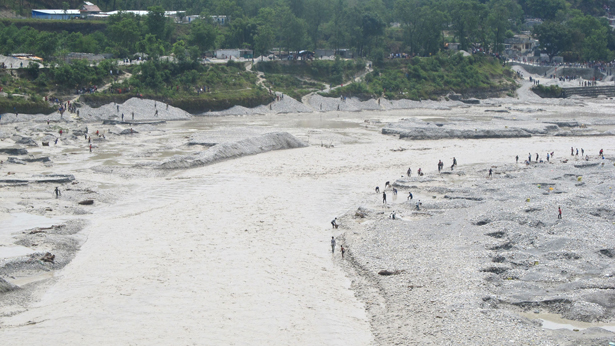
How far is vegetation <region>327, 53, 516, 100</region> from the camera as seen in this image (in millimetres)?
100375

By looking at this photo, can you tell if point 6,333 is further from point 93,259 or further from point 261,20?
point 261,20

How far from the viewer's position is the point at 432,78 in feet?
356

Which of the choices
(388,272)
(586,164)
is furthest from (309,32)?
(388,272)

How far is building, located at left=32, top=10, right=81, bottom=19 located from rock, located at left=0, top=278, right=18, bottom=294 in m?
112

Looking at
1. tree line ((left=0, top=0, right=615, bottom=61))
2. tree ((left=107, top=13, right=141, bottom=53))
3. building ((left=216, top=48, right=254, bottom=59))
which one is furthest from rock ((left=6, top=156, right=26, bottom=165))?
building ((left=216, top=48, right=254, bottom=59))

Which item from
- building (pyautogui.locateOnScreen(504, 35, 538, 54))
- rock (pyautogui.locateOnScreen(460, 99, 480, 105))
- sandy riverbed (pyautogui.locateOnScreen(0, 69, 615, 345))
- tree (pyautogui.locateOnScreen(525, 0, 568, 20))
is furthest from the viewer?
tree (pyautogui.locateOnScreen(525, 0, 568, 20))

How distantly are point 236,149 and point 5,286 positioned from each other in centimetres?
3142

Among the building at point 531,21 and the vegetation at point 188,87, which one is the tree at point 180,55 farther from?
the building at point 531,21

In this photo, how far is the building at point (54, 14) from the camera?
407 ft

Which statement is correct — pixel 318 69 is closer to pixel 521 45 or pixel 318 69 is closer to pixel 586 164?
pixel 586 164

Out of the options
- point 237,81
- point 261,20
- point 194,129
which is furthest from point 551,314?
point 261,20

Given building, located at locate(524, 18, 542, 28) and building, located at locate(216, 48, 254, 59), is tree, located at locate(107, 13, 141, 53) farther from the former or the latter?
building, located at locate(524, 18, 542, 28)

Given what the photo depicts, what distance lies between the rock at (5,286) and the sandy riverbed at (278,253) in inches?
14.1

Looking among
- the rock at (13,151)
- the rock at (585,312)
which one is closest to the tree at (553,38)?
the rock at (13,151)
